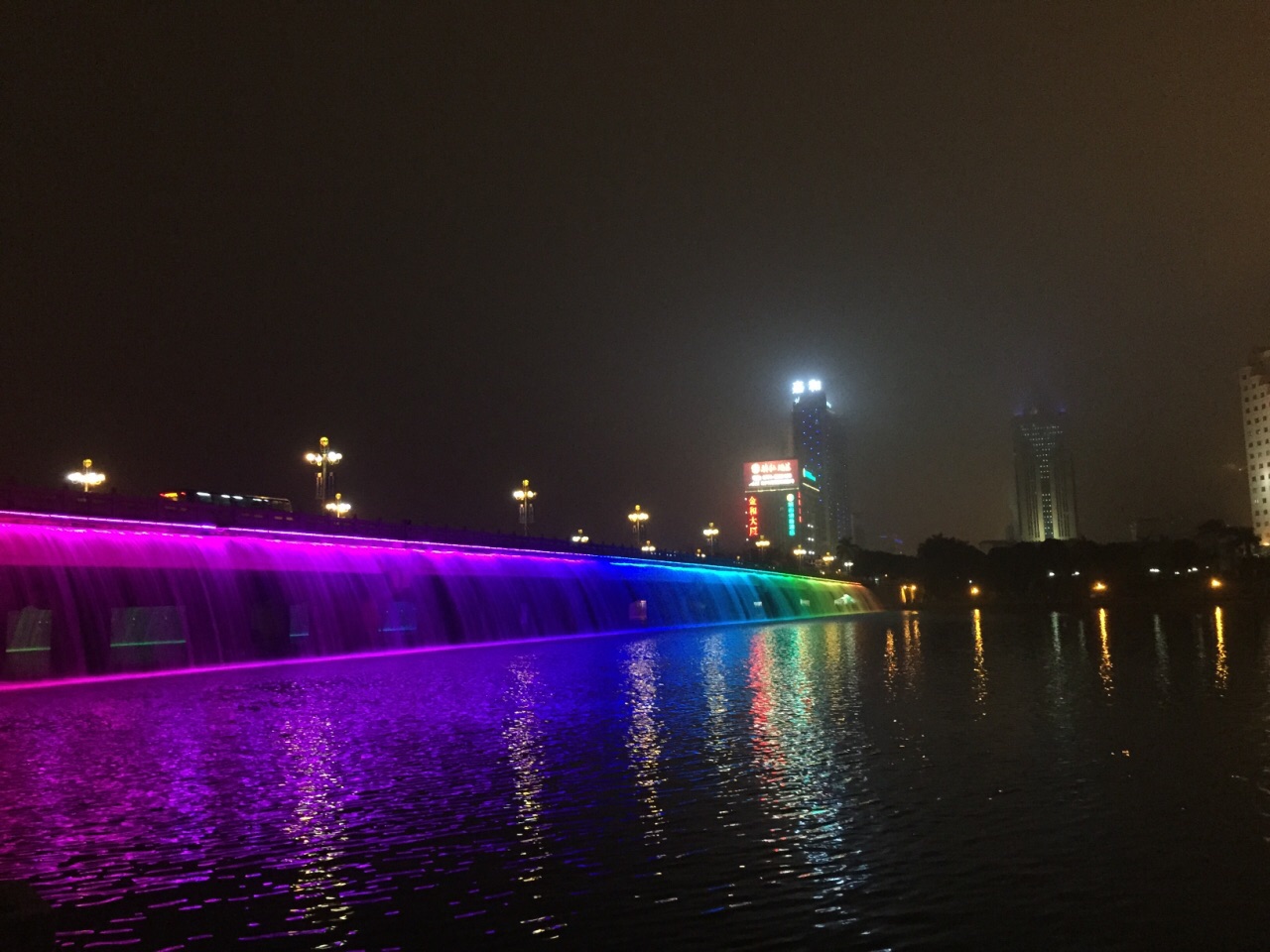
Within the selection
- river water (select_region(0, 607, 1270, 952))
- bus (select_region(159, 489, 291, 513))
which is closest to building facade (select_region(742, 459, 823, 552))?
bus (select_region(159, 489, 291, 513))

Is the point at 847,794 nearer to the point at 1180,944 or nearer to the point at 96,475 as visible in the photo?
the point at 1180,944

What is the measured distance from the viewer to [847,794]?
11.6 m

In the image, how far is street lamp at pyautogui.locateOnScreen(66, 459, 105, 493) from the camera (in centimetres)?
5366

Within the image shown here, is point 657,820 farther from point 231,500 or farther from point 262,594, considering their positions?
point 231,500

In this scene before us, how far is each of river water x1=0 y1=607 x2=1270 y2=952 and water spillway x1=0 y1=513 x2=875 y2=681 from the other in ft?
42.9

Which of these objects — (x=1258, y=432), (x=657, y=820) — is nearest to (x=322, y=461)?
(x=657, y=820)

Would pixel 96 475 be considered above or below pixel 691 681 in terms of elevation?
above

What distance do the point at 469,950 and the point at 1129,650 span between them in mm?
34460

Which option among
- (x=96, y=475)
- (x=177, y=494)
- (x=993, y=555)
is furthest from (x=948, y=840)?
(x=993, y=555)

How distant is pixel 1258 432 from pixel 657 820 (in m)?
214

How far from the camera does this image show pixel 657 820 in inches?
415

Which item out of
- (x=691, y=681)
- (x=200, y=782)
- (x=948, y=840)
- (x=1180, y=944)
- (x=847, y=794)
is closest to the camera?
(x=1180, y=944)

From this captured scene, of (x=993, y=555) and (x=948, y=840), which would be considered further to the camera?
(x=993, y=555)

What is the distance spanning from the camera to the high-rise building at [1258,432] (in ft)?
577
